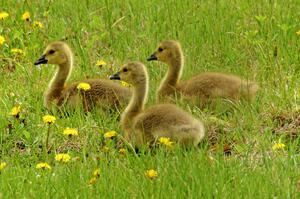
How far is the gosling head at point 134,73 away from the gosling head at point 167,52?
624 mm

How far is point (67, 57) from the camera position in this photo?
6.52 meters

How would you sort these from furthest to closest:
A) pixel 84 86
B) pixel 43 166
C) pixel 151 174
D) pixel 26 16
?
pixel 26 16, pixel 84 86, pixel 43 166, pixel 151 174

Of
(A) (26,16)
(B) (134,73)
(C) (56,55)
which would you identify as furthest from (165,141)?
(A) (26,16)

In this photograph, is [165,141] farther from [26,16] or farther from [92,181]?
[26,16]

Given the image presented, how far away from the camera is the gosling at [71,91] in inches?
243

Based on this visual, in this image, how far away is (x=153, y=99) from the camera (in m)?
6.41

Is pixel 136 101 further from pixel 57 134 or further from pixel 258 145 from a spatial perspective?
pixel 258 145

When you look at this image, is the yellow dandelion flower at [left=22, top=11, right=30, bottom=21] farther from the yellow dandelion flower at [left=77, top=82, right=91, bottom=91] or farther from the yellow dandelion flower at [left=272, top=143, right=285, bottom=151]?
the yellow dandelion flower at [left=272, top=143, right=285, bottom=151]

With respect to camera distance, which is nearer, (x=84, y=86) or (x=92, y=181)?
(x=92, y=181)

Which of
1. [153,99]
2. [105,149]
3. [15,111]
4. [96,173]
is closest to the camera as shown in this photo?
[96,173]

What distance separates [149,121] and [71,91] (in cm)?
97

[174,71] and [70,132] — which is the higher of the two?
[70,132]

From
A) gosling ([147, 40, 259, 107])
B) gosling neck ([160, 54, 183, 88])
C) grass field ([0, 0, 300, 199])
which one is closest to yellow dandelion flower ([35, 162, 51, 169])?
grass field ([0, 0, 300, 199])

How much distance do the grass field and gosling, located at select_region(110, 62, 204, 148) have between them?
→ 14cm
